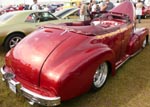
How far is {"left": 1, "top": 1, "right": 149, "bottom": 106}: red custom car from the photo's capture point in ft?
10.6

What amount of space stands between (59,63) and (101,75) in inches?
45.5

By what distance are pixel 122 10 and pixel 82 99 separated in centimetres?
322

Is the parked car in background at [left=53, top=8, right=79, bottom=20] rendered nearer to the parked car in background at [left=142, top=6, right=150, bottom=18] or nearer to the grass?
the grass

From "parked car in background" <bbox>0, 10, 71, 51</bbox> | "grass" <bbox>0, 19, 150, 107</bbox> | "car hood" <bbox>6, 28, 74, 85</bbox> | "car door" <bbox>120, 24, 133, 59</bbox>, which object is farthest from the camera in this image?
"parked car in background" <bbox>0, 10, 71, 51</bbox>

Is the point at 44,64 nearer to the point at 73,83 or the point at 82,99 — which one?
the point at 73,83

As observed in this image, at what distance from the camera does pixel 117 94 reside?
13.5ft

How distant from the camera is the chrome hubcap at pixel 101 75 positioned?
4.12 m

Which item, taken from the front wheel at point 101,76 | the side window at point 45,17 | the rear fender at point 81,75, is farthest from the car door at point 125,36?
the side window at point 45,17

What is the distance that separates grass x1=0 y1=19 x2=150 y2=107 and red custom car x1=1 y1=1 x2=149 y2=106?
0.76ft

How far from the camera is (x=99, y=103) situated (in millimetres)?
3838

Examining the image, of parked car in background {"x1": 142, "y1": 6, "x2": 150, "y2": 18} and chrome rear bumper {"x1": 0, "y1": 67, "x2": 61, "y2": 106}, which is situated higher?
chrome rear bumper {"x1": 0, "y1": 67, "x2": 61, "y2": 106}

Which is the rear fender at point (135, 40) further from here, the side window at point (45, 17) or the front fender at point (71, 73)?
the side window at point (45, 17)

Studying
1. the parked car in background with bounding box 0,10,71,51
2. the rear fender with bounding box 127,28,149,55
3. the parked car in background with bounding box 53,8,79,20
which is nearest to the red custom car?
the rear fender with bounding box 127,28,149,55

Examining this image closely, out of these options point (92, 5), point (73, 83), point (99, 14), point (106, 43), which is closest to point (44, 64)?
point (73, 83)
